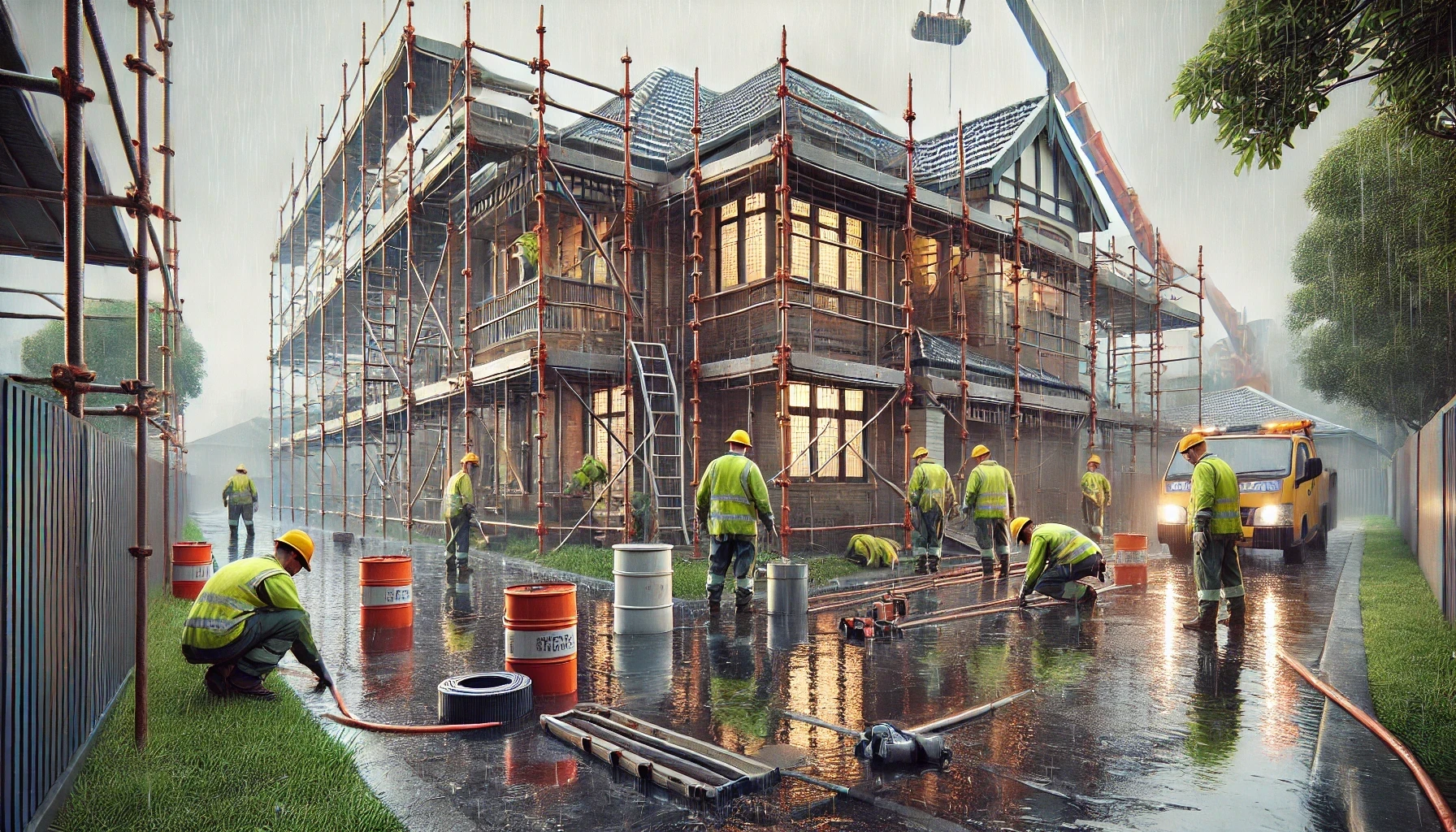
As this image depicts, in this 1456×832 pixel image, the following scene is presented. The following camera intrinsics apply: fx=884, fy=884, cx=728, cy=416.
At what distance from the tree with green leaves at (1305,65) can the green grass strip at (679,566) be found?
25.3 ft

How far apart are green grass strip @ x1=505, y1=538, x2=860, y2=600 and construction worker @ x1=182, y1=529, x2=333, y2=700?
5511mm

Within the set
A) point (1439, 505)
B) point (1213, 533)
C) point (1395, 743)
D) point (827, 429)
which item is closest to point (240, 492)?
point (827, 429)

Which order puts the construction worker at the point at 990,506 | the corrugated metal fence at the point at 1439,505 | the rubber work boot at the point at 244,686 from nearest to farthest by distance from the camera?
the rubber work boot at the point at 244,686 < the corrugated metal fence at the point at 1439,505 < the construction worker at the point at 990,506

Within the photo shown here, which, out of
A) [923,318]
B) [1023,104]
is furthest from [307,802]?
[1023,104]

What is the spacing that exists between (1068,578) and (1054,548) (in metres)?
0.41

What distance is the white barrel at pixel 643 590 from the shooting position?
8.88m

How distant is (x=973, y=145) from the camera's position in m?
21.5

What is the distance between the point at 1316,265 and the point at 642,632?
29.6 meters

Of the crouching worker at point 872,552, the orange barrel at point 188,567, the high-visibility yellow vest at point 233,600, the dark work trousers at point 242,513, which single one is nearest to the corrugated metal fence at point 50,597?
the high-visibility yellow vest at point 233,600

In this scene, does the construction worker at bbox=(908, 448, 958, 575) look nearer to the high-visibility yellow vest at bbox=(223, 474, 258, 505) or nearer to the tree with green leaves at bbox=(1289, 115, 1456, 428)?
the tree with green leaves at bbox=(1289, 115, 1456, 428)

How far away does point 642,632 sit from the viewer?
8898 mm

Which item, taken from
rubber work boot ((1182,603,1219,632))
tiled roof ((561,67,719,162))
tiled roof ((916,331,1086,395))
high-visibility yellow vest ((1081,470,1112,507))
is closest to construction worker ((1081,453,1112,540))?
high-visibility yellow vest ((1081,470,1112,507))

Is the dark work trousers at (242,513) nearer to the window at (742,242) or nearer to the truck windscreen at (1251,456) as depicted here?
the window at (742,242)

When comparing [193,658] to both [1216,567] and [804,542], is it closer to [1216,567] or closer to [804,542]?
[1216,567]
